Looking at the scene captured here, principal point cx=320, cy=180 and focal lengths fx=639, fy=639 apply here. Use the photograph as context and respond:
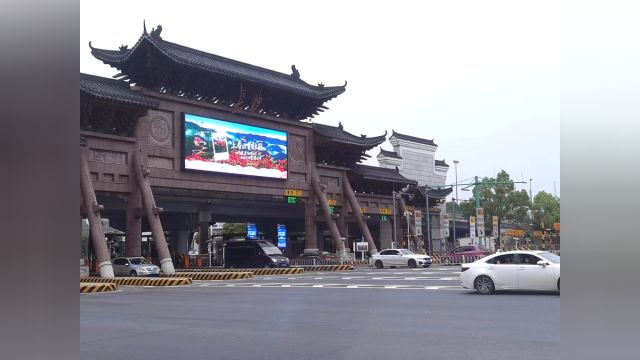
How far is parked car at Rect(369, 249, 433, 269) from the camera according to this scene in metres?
38.3

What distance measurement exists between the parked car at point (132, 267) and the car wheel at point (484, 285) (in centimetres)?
2146

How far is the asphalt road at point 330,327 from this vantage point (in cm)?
882

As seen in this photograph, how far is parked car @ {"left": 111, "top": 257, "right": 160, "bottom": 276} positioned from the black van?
306 inches

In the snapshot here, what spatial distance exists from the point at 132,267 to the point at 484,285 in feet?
72.5

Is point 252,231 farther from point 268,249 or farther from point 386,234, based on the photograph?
point 268,249

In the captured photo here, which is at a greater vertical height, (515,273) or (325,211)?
(325,211)

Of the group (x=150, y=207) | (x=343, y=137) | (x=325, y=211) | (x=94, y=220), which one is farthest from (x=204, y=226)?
(x=94, y=220)

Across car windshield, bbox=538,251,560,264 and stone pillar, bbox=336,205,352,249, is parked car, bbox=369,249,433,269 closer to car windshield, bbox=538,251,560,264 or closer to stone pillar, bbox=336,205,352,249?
stone pillar, bbox=336,205,352,249

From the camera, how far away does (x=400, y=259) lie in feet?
129

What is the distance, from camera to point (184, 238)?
4991 cm
